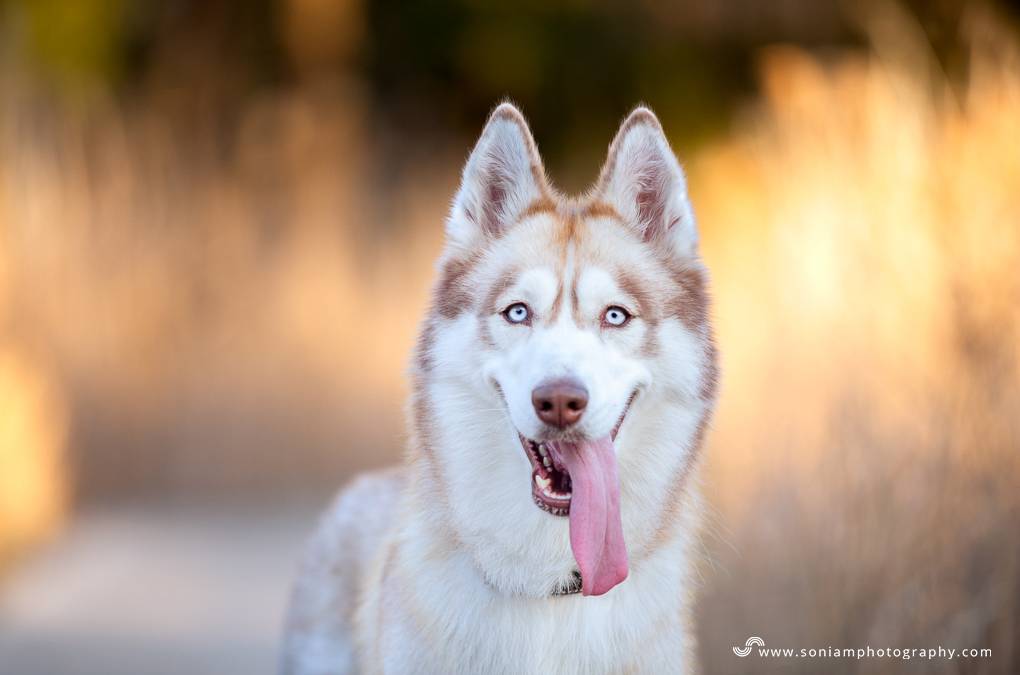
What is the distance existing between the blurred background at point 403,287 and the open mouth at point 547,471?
0.80 meters

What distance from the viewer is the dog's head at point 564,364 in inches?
119

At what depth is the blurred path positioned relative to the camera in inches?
215

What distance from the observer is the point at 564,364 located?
2.98 metres

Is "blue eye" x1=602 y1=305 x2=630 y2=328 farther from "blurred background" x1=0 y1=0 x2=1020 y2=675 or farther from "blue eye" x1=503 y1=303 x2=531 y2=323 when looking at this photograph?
"blurred background" x1=0 y1=0 x2=1020 y2=675

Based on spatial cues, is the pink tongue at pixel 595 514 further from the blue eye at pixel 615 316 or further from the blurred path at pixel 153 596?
the blurred path at pixel 153 596

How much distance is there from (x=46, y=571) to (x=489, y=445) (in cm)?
445

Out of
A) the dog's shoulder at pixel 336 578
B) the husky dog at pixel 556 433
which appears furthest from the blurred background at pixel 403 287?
the dog's shoulder at pixel 336 578

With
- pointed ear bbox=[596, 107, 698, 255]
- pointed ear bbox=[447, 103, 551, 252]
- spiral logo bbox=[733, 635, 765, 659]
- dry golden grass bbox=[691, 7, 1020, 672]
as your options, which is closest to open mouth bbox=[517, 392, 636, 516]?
pointed ear bbox=[596, 107, 698, 255]

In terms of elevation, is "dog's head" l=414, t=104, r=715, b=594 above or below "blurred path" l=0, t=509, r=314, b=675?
above

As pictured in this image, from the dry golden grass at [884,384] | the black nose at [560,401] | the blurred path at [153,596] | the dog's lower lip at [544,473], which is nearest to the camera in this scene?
the black nose at [560,401]

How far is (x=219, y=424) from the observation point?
8836mm

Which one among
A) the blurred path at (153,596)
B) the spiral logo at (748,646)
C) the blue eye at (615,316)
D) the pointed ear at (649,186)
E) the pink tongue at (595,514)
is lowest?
the blurred path at (153,596)

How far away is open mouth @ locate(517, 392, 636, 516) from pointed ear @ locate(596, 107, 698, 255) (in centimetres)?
63

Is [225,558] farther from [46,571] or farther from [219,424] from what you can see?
[219,424]
